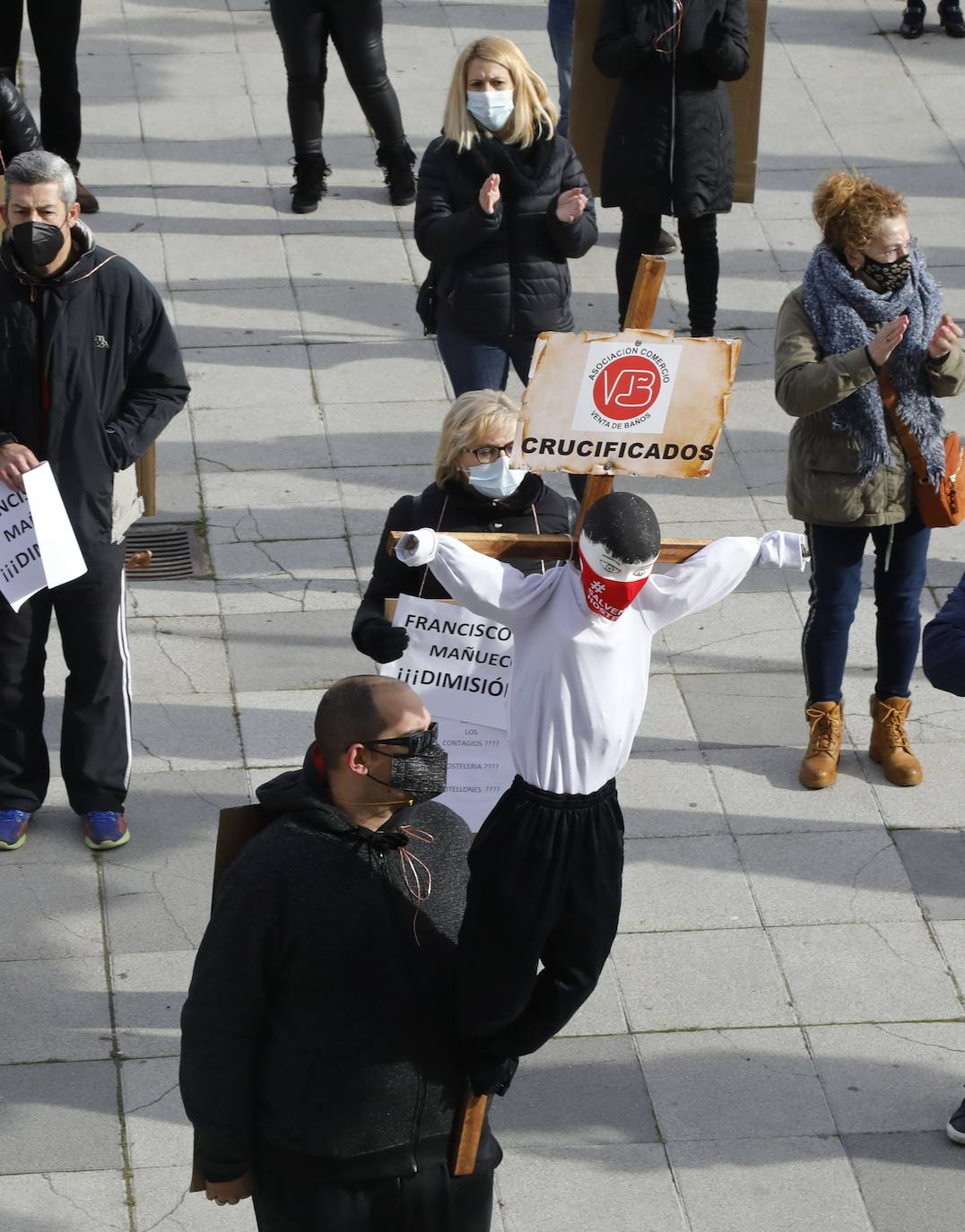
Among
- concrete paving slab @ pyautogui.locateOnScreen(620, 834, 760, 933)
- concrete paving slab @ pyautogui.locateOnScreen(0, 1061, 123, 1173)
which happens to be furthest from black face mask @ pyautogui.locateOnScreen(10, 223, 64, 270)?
concrete paving slab @ pyautogui.locateOnScreen(620, 834, 760, 933)

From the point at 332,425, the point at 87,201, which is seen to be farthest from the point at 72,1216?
the point at 87,201

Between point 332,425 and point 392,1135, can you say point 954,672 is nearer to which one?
point 392,1135

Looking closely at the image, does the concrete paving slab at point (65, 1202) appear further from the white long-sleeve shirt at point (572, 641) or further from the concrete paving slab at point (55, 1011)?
the white long-sleeve shirt at point (572, 641)

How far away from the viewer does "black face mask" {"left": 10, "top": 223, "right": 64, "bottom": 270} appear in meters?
5.31

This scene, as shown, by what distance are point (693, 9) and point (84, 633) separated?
410cm

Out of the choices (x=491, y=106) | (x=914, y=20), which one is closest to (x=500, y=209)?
(x=491, y=106)

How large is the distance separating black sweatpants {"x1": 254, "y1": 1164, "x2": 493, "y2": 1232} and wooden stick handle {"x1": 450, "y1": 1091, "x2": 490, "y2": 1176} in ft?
0.11

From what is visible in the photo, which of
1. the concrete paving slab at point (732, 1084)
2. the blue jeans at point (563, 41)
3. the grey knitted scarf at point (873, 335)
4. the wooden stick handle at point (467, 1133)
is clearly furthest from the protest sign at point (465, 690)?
the blue jeans at point (563, 41)

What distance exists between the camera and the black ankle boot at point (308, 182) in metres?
10.1

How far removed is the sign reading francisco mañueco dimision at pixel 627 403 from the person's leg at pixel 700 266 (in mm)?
4883

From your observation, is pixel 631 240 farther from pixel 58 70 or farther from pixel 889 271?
pixel 58 70

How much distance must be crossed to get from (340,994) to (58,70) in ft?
24.6

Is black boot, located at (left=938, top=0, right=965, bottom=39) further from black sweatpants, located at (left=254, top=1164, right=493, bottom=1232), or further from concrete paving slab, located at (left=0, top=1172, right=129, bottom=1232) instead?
black sweatpants, located at (left=254, top=1164, right=493, bottom=1232)

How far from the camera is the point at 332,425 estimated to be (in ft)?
28.0
